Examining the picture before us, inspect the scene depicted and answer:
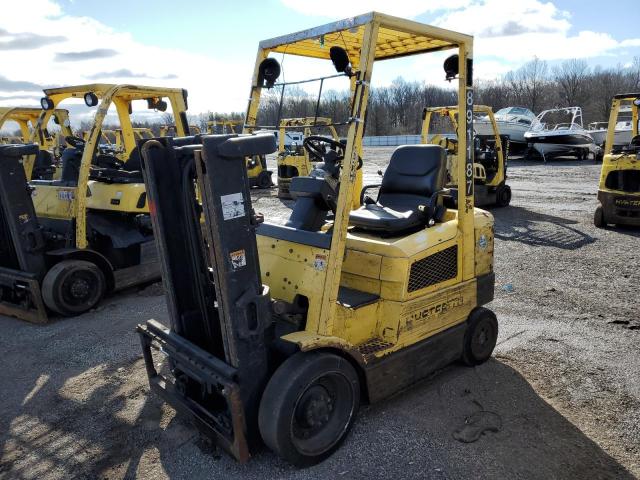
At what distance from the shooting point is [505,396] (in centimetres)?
387

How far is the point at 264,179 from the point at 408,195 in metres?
14.5

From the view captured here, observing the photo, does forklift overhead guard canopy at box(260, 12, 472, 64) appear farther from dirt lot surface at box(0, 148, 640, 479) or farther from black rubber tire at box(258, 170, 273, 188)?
black rubber tire at box(258, 170, 273, 188)

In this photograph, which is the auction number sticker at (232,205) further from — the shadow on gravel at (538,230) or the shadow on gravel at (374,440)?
the shadow on gravel at (538,230)

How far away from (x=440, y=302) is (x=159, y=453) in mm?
2350

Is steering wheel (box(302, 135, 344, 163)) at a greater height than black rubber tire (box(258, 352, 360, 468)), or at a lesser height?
greater

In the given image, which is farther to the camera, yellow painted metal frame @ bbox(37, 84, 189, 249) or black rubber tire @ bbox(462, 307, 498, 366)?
yellow painted metal frame @ bbox(37, 84, 189, 249)

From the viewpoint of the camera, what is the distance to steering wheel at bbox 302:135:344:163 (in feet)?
11.8

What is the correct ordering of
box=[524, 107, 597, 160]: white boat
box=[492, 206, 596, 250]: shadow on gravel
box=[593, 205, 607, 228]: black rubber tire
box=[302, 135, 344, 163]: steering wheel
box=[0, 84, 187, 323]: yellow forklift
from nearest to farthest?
box=[302, 135, 344, 163]: steering wheel
box=[0, 84, 187, 323]: yellow forklift
box=[492, 206, 596, 250]: shadow on gravel
box=[593, 205, 607, 228]: black rubber tire
box=[524, 107, 597, 160]: white boat

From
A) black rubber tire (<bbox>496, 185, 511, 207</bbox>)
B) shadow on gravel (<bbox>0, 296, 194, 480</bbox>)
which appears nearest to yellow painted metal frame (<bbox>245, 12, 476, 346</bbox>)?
shadow on gravel (<bbox>0, 296, 194, 480</bbox>)

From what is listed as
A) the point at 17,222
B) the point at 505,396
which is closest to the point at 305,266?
the point at 505,396

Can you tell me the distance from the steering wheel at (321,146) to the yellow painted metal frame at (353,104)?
19cm

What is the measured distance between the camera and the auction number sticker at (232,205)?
2.67 metres

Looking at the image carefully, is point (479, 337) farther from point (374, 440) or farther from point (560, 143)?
point (560, 143)

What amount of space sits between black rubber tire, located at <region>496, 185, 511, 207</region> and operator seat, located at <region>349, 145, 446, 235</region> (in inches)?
354
